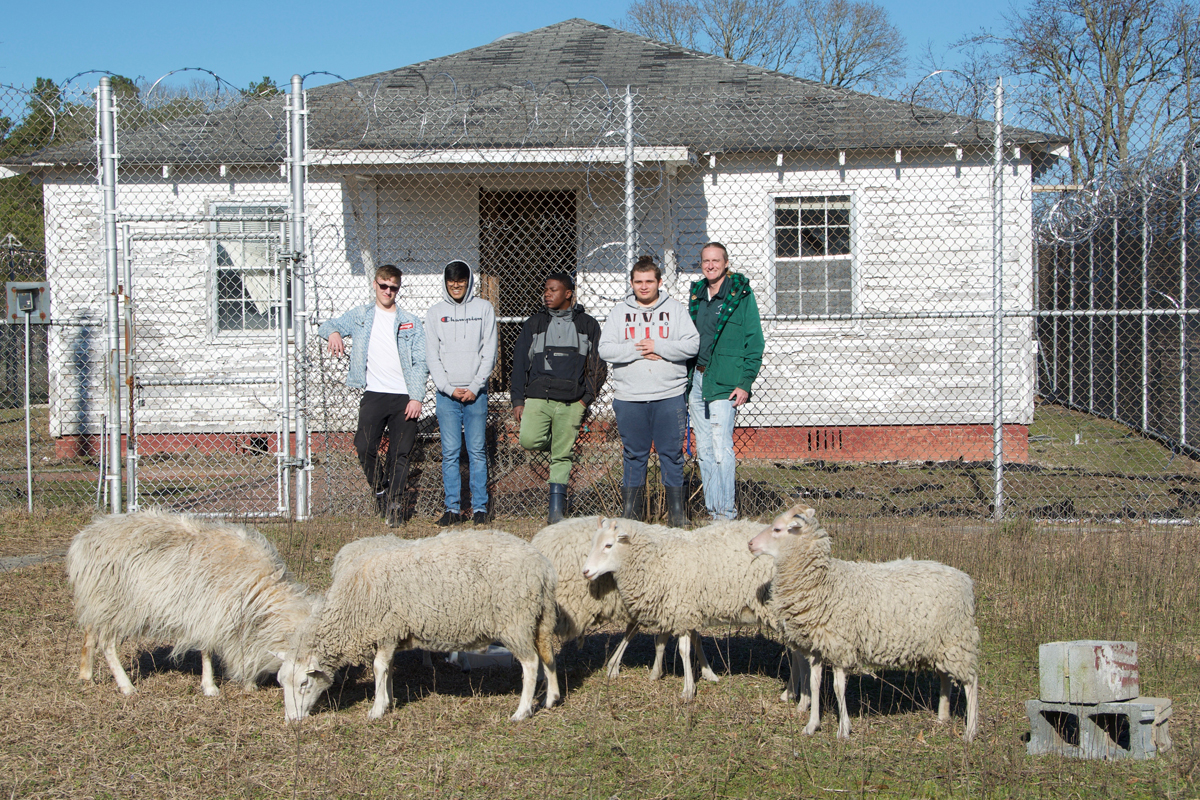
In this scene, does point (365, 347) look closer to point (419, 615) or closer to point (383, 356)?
point (383, 356)

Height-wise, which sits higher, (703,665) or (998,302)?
(998,302)

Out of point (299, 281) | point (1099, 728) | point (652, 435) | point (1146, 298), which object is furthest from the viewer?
point (1146, 298)

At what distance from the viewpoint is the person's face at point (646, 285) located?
7184 millimetres

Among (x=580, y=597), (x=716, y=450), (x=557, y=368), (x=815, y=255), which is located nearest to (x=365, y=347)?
(x=557, y=368)

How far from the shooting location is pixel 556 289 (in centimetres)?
779

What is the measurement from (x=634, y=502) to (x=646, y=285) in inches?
62.7

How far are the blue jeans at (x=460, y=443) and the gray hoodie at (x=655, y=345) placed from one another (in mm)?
1392

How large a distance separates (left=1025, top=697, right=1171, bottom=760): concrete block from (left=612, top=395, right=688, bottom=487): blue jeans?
3471 mm

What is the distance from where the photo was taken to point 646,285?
719cm

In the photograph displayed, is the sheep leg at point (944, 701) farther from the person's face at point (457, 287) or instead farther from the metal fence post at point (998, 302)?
the person's face at point (457, 287)

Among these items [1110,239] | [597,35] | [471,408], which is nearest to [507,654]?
[471,408]

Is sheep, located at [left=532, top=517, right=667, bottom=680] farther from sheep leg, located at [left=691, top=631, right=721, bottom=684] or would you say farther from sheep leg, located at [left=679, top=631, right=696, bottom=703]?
sheep leg, located at [left=679, top=631, right=696, bottom=703]

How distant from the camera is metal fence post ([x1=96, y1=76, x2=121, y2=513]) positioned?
798cm

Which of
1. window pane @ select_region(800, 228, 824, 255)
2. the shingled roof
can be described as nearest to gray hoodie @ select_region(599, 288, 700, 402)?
the shingled roof
